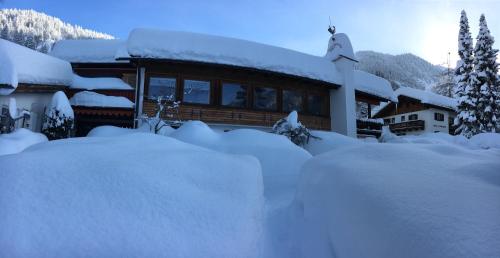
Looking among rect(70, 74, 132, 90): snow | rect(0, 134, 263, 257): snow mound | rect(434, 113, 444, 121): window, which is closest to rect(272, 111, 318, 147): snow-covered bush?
rect(70, 74, 132, 90): snow

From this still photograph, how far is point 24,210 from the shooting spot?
235 centimetres

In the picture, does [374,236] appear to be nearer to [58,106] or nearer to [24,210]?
[24,210]

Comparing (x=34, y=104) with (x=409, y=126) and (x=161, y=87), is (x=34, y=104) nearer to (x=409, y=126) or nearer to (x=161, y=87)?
(x=161, y=87)

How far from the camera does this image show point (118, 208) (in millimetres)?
2594

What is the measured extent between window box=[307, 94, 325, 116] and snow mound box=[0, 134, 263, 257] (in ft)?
46.6

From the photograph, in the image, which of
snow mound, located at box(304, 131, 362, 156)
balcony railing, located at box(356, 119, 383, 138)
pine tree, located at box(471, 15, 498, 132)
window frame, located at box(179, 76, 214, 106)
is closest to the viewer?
snow mound, located at box(304, 131, 362, 156)

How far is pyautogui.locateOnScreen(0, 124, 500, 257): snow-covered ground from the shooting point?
2168mm

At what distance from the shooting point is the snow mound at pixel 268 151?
19.5ft

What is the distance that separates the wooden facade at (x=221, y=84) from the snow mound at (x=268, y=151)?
19.1ft

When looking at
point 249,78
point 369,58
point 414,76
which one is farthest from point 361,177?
point 414,76

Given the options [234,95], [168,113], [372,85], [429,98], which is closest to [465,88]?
[429,98]

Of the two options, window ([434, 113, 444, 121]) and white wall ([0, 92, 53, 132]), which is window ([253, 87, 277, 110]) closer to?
white wall ([0, 92, 53, 132])

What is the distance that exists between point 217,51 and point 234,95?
2.27m

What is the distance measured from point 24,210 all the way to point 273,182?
14.2ft
